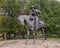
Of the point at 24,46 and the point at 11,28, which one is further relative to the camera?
the point at 11,28

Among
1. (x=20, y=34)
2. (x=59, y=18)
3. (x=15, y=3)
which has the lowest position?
(x=20, y=34)

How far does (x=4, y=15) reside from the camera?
22484 mm

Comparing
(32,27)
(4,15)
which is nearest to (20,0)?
(4,15)

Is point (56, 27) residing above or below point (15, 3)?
below

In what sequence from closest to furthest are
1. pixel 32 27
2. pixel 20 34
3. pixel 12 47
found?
pixel 12 47, pixel 32 27, pixel 20 34

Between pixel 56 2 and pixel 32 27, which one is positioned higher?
pixel 56 2

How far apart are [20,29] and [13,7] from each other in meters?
2.28

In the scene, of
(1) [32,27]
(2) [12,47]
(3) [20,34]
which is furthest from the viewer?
(3) [20,34]

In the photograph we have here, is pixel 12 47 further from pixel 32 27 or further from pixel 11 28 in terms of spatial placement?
pixel 11 28

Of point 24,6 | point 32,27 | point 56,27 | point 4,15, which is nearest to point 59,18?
point 56,27

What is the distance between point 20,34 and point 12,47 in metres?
12.8

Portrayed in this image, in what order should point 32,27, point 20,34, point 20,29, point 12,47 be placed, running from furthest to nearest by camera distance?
point 20,34 < point 20,29 < point 32,27 < point 12,47

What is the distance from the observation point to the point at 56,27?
21.9 meters

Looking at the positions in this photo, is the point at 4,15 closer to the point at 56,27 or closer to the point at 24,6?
the point at 24,6
